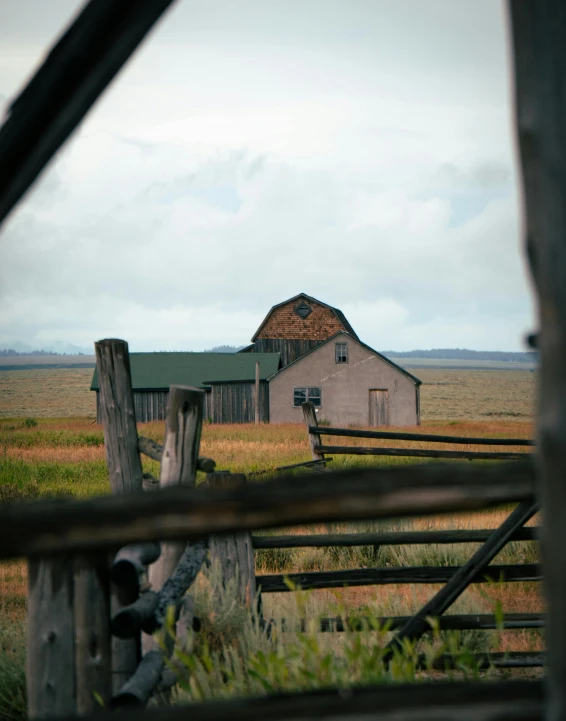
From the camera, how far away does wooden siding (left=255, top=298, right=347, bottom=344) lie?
44188 millimetres

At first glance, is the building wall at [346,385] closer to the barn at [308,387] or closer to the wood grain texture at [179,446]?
the barn at [308,387]

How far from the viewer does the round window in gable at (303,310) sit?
44656 mm

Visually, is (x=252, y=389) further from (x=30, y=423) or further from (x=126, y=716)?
(x=126, y=716)

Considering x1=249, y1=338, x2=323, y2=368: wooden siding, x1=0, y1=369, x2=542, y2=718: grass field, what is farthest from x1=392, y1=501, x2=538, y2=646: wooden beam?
x1=249, y1=338, x2=323, y2=368: wooden siding

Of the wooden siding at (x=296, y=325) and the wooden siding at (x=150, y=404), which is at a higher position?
the wooden siding at (x=296, y=325)

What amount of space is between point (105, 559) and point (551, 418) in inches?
80.6

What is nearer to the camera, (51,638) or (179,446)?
(51,638)

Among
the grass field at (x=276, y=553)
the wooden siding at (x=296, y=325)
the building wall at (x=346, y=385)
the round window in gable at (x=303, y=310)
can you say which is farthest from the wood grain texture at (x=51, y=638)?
the round window in gable at (x=303, y=310)

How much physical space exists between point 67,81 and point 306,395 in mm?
35844

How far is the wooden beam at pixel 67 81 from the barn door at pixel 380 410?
35583 millimetres

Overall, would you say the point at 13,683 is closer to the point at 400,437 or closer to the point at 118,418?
the point at 118,418

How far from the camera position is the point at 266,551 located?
8289mm

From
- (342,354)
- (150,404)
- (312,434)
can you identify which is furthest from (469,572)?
(342,354)

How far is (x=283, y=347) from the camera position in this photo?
4400 centimetres
